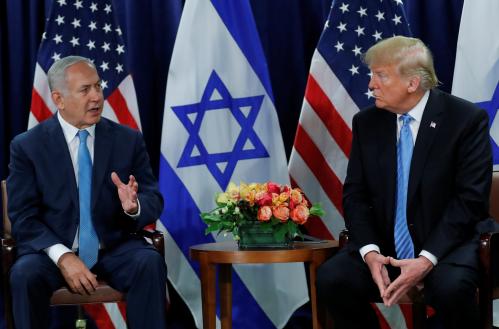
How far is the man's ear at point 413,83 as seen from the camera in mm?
3811

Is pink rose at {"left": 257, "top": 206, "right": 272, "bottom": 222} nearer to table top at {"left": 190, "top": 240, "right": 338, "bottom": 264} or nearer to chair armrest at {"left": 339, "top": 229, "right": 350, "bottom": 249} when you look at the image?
table top at {"left": 190, "top": 240, "right": 338, "bottom": 264}

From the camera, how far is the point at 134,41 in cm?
522

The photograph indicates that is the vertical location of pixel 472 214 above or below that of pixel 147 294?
above

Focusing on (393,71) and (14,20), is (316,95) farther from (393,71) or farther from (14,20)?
(14,20)

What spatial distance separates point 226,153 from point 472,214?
1.69m

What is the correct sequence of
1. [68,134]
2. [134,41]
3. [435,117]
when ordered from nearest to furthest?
[435,117] < [68,134] < [134,41]

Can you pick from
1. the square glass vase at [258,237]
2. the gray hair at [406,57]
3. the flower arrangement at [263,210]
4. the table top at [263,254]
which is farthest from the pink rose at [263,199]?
the gray hair at [406,57]

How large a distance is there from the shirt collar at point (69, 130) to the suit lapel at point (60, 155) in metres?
0.03

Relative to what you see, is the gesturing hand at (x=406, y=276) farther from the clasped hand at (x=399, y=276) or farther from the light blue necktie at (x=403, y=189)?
the light blue necktie at (x=403, y=189)

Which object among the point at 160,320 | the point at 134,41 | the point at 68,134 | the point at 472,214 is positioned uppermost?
the point at 134,41

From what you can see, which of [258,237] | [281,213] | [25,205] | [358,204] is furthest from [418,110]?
[25,205]

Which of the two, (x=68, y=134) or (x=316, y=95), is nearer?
(x=68, y=134)

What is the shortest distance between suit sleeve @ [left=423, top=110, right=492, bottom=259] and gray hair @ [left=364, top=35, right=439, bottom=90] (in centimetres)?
31

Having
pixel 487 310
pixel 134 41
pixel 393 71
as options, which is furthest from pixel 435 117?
pixel 134 41
